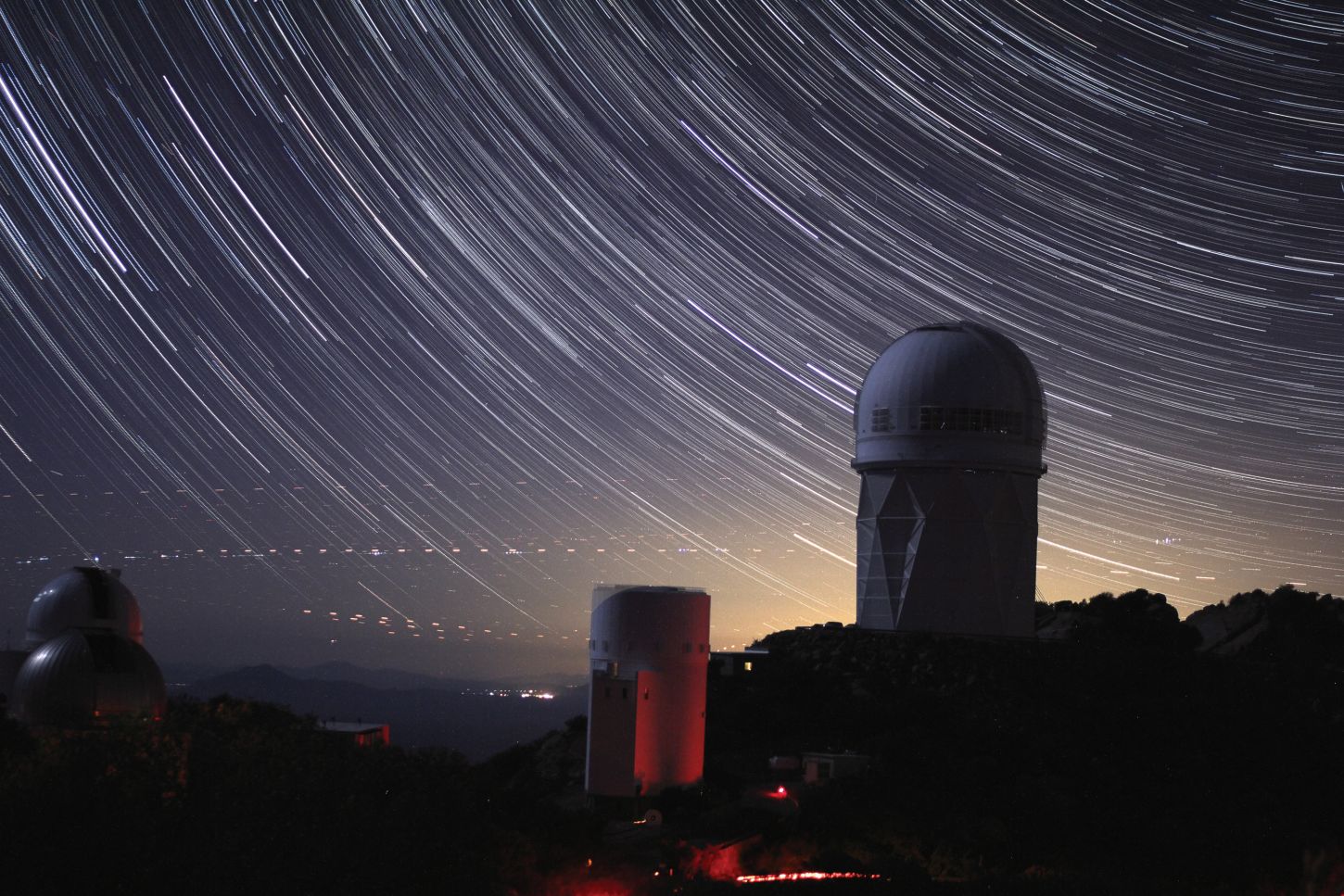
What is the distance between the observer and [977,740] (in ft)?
113

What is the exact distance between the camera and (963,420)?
40.9 m

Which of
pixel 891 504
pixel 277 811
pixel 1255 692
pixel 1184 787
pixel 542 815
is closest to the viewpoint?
pixel 277 811

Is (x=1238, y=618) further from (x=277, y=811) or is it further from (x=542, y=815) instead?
(x=277, y=811)

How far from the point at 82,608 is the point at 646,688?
1511cm

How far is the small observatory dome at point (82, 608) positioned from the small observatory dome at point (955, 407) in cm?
1985

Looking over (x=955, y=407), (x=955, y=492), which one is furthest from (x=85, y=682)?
(x=955, y=407)

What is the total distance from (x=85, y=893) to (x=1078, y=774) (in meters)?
20.8

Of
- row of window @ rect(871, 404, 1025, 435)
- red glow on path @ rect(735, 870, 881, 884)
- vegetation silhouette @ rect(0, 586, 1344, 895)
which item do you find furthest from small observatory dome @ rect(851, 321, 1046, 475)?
red glow on path @ rect(735, 870, 881, 884)

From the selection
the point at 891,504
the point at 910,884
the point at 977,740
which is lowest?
the point at 910,884

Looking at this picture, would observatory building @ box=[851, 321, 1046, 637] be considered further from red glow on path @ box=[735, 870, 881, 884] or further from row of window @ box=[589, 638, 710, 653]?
red glow on path @ box=[735, 870, 881, 884]

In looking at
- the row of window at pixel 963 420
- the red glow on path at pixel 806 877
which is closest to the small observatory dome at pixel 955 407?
the row of window at pixel 963 420

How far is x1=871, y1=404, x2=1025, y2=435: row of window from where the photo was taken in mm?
40906

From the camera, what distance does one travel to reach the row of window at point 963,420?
4091 centimetres

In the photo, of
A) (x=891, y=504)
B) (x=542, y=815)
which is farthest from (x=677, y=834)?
(x=891, y=504)
